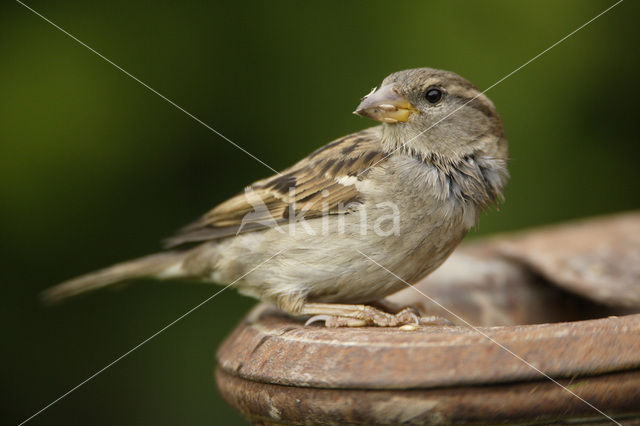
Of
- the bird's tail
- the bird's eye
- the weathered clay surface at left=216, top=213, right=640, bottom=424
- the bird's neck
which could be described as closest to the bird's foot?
the weathered clay surface at left=216, top=213, right=640, bottom=424

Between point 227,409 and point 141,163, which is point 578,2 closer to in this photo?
point 141,163

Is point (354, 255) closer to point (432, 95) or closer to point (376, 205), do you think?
point (376, 205)

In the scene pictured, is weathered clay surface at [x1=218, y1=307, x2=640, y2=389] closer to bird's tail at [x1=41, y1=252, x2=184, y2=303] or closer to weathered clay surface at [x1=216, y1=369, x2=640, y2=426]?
weathered clay surface at [x1=216, y1=369, x2=640, y2=426]

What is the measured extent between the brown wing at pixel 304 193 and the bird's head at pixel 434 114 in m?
0.10

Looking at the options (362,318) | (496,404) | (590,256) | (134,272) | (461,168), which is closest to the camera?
(496,404)

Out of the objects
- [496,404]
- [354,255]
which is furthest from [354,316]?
[496,404]

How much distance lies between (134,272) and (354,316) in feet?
3.32

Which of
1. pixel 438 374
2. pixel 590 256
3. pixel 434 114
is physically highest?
pixel 434 114

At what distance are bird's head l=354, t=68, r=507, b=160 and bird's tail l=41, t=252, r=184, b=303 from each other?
3.07 feet

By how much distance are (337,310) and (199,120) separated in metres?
1.28

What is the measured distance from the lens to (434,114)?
7.04ft

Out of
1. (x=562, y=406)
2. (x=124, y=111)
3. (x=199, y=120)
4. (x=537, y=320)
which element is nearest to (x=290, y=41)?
(x=199, y=120)

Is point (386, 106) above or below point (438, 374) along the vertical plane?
above

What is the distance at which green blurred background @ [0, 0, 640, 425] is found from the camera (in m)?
2.91
